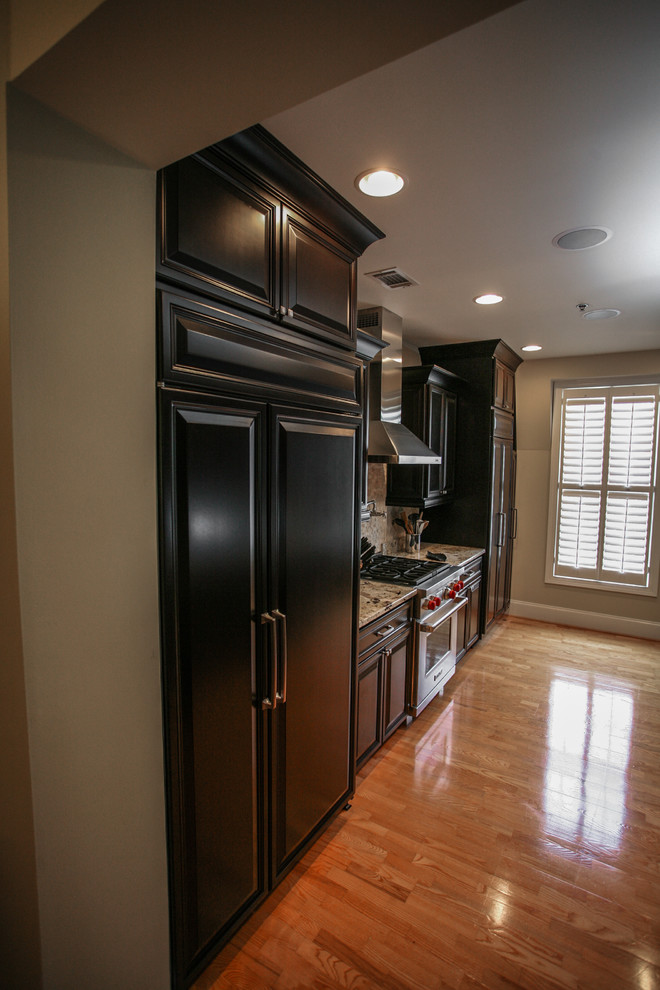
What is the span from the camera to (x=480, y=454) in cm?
434

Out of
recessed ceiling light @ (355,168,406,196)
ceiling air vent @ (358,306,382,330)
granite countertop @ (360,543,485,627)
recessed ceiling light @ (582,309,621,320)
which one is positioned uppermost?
recessed ceiling light @ (582,309,621,320)

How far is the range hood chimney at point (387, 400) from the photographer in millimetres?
3010

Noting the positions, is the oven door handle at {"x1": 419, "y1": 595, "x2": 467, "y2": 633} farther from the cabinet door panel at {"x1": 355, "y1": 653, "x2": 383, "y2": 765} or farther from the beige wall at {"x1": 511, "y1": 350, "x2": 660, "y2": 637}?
the beige wall at {"x1": 511, "y1": 350, "x2": 660, "y2": 637}

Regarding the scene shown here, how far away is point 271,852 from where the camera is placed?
1.71m

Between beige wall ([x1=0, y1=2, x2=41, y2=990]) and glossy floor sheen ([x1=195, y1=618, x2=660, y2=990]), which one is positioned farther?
glossy floor sheen ([x1=195, y1=618, x2=660, y2=990])

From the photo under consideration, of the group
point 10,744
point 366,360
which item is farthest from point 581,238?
point 10,744

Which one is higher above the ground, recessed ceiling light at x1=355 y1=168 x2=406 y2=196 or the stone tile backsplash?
recessed ceiling light at x1=355 y1=168 x2=406 y2=196

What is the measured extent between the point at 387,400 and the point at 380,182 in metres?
1.57

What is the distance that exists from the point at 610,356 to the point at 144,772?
17.3 ft

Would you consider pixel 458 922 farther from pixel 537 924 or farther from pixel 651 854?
pixel 651 854

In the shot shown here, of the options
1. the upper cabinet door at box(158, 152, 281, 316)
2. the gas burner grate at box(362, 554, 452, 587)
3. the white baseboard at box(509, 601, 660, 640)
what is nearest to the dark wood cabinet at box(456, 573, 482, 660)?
the gas burner grate at box(362, 554, 452, 587)

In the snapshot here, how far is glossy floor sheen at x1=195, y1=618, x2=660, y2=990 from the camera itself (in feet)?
5.19

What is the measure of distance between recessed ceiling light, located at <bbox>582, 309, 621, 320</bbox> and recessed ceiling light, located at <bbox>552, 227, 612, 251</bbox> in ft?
4.09

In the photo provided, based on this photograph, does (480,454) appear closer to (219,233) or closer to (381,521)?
(381,521)
